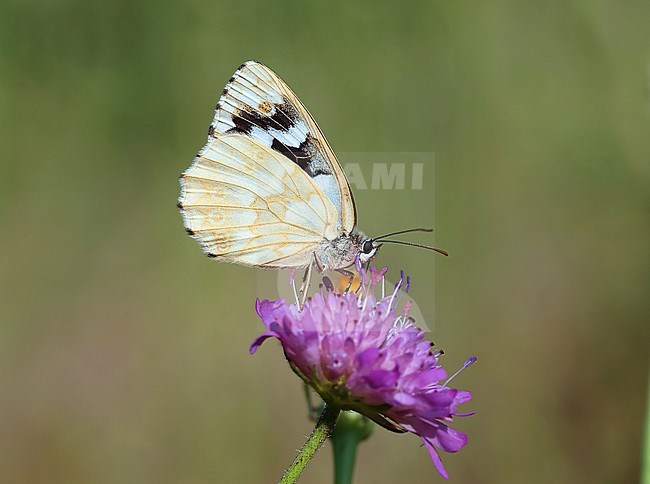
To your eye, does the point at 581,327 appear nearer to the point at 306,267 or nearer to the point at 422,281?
A: the point at 422,281

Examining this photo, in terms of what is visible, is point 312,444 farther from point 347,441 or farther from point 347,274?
point 347,274

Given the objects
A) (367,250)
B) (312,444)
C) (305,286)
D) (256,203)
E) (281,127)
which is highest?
(281,127)

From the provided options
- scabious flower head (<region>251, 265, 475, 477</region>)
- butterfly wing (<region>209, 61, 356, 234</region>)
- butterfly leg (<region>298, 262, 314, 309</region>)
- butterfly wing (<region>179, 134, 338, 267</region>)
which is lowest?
scabious flower head (<region>251, 265, 475, 477</region>)

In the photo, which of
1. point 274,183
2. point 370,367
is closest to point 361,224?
point 274,183

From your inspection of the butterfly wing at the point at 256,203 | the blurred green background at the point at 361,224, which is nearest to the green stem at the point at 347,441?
the butterfly wing at the point at 256,203

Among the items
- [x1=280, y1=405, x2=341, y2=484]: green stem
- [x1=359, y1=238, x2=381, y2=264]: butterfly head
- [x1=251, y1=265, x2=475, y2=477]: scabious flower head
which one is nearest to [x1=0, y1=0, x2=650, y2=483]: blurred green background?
[x1=359, y1=238, x2=381, y2=264]: butterfly head

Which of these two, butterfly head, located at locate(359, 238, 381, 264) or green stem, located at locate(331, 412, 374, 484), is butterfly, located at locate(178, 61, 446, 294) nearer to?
butterfly head, located at locate(359, 238, 381, 264)

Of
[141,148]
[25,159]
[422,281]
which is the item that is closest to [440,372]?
[422,281]
